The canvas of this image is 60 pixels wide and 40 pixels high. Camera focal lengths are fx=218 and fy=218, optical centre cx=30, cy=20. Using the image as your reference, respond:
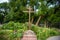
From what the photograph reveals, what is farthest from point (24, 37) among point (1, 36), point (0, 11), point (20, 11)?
point (0, 11)

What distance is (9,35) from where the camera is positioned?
42.3 feet

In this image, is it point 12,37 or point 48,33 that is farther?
point 48,33

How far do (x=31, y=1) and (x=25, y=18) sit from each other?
2.11 meters

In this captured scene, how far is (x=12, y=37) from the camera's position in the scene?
12766 millimetres

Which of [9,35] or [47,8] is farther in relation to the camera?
[47,8]

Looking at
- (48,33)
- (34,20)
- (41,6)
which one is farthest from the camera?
(34,20)

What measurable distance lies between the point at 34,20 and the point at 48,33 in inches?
365

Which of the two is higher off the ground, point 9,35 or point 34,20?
point 9,35

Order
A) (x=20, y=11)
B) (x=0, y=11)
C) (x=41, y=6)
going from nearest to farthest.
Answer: (x=41, y=6)
(x=20, y=11)
(x=0, y=11)

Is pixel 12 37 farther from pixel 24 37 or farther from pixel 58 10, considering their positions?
pixel 58 10

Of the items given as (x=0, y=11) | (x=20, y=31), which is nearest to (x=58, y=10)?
(x=20, y=31)

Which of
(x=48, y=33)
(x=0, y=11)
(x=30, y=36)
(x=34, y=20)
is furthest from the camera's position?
(x=0, y=11)

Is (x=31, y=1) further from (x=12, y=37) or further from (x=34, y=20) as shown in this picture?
(x=12, y=37)

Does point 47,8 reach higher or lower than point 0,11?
higher
